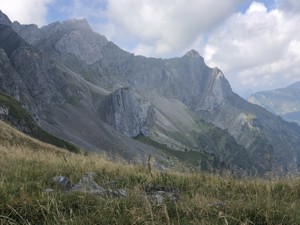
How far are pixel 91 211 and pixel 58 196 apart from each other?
0.88 metres

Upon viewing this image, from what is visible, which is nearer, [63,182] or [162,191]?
[162,191]

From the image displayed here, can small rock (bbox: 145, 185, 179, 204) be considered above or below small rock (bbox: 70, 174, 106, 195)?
above

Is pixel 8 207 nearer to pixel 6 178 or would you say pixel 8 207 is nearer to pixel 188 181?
pixel 6 178

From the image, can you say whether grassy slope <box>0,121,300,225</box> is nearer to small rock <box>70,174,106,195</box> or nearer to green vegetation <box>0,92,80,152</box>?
small rock <box>70,174,106,195</box>

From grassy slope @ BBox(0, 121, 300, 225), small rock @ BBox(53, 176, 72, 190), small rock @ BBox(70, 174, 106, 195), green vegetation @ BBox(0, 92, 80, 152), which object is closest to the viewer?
grassy slope @ BBox(0, 121, 300, 225)

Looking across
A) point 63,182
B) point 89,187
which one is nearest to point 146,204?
point 89,187

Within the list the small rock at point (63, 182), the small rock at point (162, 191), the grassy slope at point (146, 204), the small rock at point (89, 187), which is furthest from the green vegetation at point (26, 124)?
the small rock at point (89, 187)

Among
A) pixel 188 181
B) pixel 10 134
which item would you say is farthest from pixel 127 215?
pixel 10 134

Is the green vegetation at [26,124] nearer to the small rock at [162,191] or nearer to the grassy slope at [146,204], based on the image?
the grassy slope at [146,204]

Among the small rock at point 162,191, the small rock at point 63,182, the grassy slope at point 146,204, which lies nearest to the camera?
the grassy slope at point 146,204

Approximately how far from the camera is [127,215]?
18.4ft

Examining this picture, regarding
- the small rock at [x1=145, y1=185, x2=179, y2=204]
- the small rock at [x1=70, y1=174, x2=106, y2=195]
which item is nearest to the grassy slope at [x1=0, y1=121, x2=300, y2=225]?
the small rock at [x1=145, y1=185, x2=179, y2=204]

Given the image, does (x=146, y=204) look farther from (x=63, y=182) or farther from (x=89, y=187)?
(x=63, y=182)

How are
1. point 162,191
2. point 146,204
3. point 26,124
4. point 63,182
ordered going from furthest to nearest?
1. point 26,124
2. point 63,182
3. point 162,191
4. point 146,204
